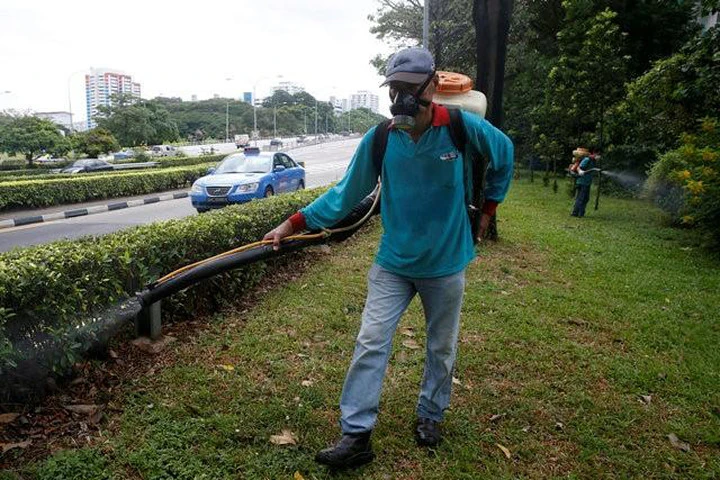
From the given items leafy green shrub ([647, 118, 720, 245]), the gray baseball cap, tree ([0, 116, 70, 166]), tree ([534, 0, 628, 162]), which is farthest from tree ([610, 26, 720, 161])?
tree ([0, 116, 70, 166])

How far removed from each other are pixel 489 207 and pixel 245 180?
10264 millimetres

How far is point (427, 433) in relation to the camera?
9.34ft

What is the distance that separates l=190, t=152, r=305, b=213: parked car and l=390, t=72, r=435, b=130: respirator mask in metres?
10.0

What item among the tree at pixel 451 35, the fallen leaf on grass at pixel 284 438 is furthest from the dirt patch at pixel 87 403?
the tree at pixel 451 35

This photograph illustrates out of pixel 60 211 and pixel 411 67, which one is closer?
pixel 411 67

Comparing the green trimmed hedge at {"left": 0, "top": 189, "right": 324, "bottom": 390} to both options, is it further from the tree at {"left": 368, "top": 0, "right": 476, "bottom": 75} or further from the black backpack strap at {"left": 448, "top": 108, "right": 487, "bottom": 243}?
the tree at {"left": 368, "top": 0, "right": 476, "bottom": 75}

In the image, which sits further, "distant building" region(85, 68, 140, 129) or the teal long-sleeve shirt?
"distant building" region(85, 68, 140, 129)

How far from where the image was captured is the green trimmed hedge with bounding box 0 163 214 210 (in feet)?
46.9

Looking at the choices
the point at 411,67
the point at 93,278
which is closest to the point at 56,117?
the point at 93,278

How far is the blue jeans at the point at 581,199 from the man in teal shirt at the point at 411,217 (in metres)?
10.3

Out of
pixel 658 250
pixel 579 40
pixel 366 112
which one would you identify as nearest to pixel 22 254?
pixel 658 250

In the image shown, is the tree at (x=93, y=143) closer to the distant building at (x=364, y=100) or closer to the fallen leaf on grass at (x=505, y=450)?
the fallen leaf on grass at (x=505, y=450)

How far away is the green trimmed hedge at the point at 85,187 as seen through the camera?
562 inches

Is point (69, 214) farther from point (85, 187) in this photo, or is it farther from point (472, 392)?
point (472, 392)
